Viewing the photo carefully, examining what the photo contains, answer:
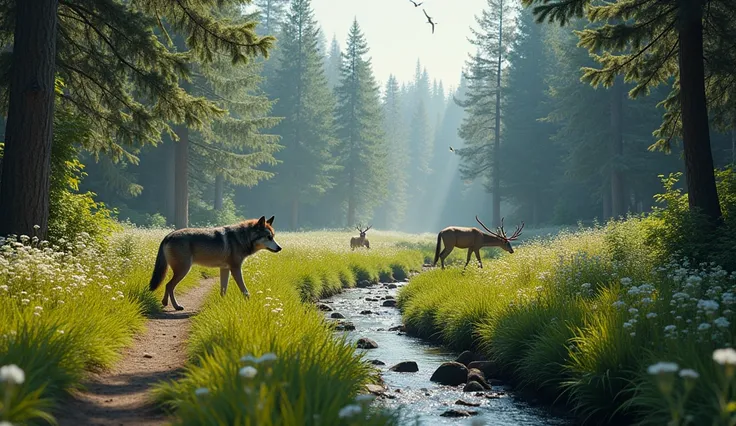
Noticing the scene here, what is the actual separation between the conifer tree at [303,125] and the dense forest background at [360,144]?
0.11 m

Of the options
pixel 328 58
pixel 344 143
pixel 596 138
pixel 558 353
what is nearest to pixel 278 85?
pixel 344 143

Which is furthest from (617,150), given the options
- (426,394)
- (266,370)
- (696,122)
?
(266,370)

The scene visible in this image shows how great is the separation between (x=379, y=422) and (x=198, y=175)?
138 ft

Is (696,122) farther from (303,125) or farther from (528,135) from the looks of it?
(303,125)

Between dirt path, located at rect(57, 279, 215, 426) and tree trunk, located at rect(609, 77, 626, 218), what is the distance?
31712mm

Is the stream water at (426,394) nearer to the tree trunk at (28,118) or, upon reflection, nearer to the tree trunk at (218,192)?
the tree trunk at (28,118)

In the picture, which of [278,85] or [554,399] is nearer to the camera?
[554,399]

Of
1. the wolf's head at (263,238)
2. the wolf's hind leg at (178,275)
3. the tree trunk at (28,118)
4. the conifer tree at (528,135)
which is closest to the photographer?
the tree trunk at (28,118)

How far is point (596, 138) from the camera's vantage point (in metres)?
40.1

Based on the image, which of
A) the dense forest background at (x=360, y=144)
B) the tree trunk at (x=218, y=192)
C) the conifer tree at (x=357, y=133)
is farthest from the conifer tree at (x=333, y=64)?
the tree trunk at (x=218, y=192)

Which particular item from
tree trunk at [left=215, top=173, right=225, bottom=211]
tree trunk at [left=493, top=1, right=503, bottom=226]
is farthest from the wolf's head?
tree trunk at [left=493, top=1, right=503, bottom=226]

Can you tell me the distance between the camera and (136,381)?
6.94 meters

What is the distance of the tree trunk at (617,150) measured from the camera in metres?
36.8

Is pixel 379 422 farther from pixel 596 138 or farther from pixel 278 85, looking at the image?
pixel 278 85
